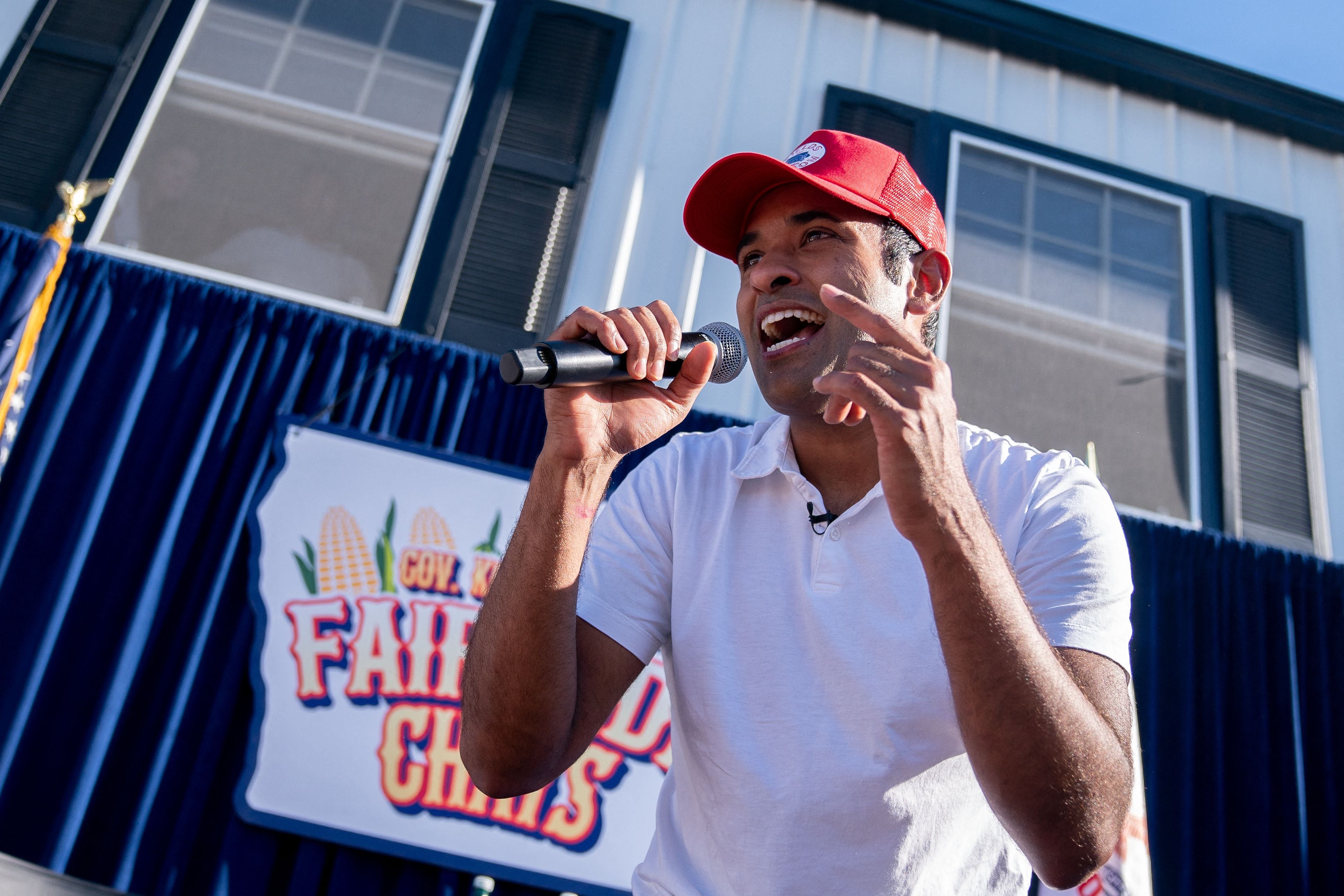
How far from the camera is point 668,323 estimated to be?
1.20 metres

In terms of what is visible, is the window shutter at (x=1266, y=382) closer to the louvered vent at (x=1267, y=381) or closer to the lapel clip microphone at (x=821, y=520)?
the louvered vent at (x=1267, y=381)

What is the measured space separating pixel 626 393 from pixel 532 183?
335 centimetres

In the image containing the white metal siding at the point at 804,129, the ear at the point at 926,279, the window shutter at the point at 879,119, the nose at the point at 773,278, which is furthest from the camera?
the window shutter at the point at 879,119

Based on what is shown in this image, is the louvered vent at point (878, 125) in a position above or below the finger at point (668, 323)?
above

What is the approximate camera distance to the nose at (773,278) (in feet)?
5.16

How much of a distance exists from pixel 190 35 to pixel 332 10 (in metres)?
0.66

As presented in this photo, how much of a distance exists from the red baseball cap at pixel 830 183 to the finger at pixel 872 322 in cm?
52

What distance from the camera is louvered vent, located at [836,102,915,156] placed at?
15.4 ft

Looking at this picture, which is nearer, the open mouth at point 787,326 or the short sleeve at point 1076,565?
the short sleeve at point 1076,565

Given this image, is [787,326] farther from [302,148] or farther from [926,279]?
[302,148]

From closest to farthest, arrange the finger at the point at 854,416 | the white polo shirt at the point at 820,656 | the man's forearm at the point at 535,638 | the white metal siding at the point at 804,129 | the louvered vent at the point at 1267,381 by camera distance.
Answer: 1. the white polo shirt at the point at 820,656
2. the man's forearm at the point at 535,638
3. the finger at the point at 854,416
4. the white metal siding at the point at 804,129
5. the louvered vent at the point at 1267,381

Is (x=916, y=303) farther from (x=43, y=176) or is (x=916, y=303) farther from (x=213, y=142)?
(x=43, y=176)

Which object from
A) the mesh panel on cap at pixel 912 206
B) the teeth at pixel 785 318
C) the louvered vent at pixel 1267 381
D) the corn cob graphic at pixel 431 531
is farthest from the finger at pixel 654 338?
the louvered vent at pixel 1267 381

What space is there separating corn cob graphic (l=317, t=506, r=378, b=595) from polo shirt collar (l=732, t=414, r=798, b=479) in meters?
2.27
